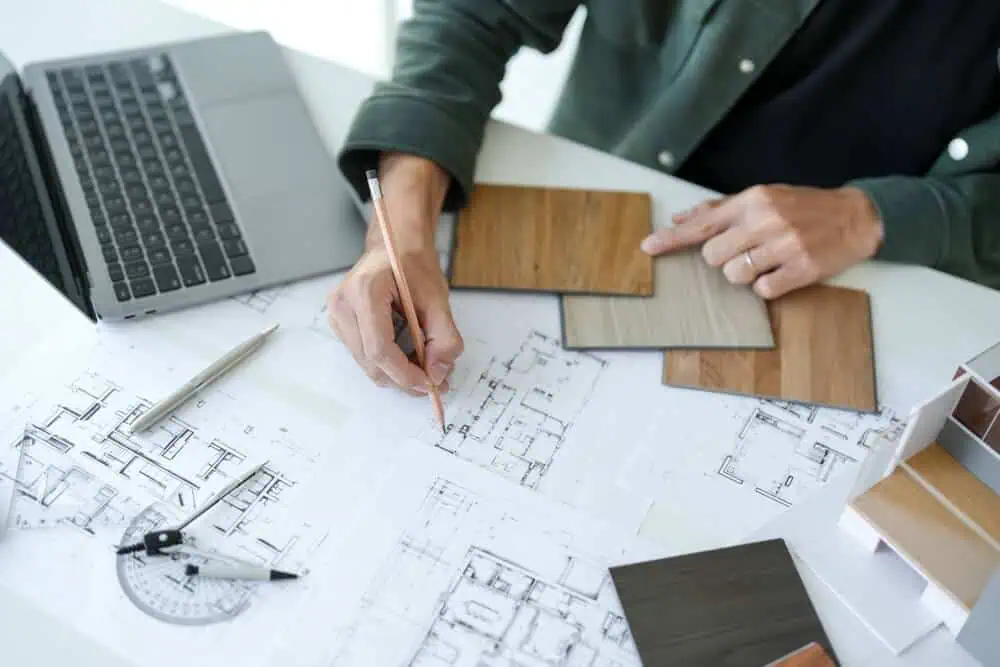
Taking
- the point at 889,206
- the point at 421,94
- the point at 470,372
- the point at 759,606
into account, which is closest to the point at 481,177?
the point at 421,94

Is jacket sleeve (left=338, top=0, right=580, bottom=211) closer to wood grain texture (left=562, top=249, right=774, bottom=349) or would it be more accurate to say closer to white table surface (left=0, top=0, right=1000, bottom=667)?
white table surface (left=0, top=0, right=1000, bottom=667)

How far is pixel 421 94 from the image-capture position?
1.00 m

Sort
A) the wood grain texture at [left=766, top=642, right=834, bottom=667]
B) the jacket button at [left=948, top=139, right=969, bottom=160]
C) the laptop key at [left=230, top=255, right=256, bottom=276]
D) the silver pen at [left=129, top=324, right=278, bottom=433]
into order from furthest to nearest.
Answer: the jacket button at [left=948, top=139, right=969, bottom=160], the laptop key at [left=230, top=255, right=256, bottom=276], the silver pen at [left=129, top=324, right=278, bottom=433], the wood grain texture at [left=766, top=642, right=834, bottom=667]

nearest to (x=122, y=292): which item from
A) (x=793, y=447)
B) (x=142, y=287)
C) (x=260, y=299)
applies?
(x=142, y=287)

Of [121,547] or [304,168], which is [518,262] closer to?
[304,168]

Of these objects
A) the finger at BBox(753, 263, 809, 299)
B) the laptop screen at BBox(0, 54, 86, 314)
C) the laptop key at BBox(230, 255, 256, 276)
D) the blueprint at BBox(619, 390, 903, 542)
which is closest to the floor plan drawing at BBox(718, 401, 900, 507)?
the blueprint at BBox(619, 390, 903, 542)

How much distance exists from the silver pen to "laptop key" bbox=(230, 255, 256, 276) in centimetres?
6

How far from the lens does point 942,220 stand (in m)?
0.97

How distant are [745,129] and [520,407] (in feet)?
1.64

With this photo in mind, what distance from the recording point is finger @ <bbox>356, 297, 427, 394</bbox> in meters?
0.82

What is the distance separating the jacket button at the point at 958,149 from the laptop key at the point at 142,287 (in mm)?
824

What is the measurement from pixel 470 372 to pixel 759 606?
1.02 feet

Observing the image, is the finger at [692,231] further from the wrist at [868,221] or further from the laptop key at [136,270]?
the laptop key at [136,270]

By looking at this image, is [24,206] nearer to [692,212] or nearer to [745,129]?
[692,212]
